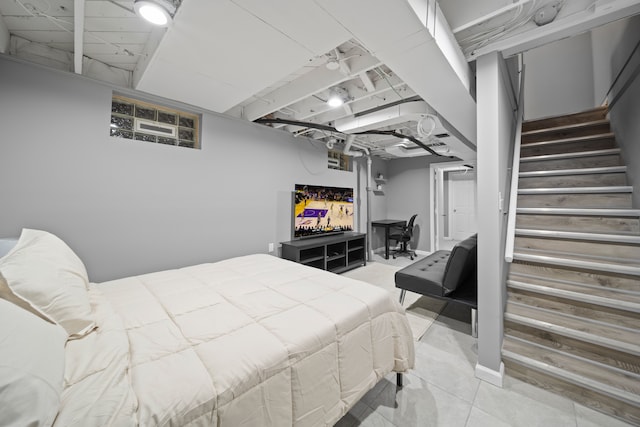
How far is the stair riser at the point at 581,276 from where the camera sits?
5.74 ft

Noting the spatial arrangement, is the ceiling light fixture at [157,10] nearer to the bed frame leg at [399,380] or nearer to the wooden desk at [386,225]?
the bed frame leg at [399,380]

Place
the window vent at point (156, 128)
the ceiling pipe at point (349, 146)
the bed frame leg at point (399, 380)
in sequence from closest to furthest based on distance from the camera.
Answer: the bed frame leg at point (399, 380) < the window vent at point (156, 128) < the ceiling pipe at point (349, 146)

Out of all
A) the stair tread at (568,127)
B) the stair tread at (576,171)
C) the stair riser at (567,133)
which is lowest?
the stair tread at (576,171)

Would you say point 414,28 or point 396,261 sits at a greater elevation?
point 414,28

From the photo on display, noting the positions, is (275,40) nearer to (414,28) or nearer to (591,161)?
(414,28)

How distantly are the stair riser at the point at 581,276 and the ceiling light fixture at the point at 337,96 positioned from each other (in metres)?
2.43

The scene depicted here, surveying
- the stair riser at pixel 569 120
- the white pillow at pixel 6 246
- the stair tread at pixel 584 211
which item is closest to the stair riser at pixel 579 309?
the stair tread at pixel 584 211

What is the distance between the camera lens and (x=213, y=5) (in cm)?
138

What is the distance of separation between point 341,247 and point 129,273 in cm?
317

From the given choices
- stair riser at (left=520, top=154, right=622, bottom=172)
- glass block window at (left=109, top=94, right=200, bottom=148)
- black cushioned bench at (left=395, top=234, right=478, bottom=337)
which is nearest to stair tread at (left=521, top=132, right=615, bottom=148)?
stair riser at (left=520, top=154, right=622, bottom=172)

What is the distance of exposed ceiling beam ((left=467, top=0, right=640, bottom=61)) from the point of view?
1.44 meters

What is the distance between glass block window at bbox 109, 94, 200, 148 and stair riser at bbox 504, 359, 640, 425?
3.89 meters

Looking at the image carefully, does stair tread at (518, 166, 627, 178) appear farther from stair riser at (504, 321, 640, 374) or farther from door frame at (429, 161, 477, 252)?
door frame at (429, 161, 477, 252)

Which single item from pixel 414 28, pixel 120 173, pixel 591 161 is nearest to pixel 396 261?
pixel 591 161
